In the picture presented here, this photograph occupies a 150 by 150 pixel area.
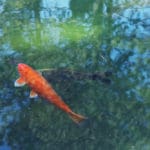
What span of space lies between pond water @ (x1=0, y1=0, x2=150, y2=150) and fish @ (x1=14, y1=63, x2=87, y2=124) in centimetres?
4

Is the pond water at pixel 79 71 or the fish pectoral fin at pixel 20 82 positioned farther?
the fish pectoral fin at pixel 20 82

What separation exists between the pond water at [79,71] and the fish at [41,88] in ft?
0.13

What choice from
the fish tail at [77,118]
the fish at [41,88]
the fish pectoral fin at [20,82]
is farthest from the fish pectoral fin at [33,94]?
the fish tail at [77,118]

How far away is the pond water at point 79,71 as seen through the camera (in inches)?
113

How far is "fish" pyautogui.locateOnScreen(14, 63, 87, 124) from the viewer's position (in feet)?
9.89

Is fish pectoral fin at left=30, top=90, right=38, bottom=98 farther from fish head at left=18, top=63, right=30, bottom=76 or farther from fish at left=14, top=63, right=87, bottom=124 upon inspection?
fish head at left=18, top=63, right=30, bottom=76

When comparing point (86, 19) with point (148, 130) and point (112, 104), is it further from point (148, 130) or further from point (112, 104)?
point (148, 130)

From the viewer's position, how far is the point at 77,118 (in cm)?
299

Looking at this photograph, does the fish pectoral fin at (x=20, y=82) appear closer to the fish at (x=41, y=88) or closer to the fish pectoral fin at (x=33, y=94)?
the fish at (x=41, y=88)

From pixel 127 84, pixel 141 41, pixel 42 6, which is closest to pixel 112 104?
pixel 127 84

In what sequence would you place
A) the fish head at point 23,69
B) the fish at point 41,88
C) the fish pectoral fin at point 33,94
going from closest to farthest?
the fish at point 41,88 < the fish pectoral fin at point 33,94 < the fish head at point 23,69

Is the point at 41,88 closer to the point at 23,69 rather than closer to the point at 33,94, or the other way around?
the point at 33,94

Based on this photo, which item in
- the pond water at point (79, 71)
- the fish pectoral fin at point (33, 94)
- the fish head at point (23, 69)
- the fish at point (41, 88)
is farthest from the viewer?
the fish head at point (23, 69)

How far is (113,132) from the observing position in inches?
113
